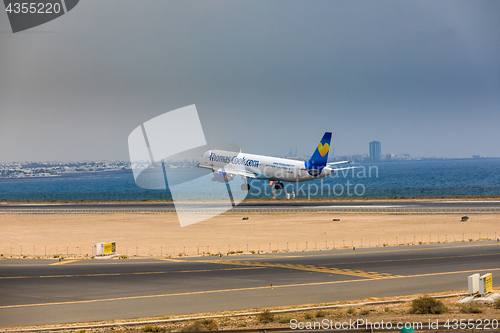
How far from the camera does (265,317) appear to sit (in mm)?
21484

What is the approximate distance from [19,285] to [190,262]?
13.1 metres

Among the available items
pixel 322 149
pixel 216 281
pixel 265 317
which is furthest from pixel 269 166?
pixel 265 317

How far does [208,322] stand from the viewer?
21.0 meters

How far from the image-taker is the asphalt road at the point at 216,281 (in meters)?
25.0

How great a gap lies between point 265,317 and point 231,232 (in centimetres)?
3970

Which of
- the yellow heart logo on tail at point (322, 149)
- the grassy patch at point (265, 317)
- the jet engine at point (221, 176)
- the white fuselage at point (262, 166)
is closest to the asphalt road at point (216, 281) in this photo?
the grassy patch at point (265, 317)

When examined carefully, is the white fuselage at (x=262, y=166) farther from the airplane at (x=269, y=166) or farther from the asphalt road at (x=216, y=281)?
the asphalt road at (x=216, y=281)

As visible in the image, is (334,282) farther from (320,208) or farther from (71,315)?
(320,208)

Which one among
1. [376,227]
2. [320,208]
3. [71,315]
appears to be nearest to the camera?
[71,315]

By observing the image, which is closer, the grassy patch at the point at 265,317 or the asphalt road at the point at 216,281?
the grassy patch at the point at 265,317

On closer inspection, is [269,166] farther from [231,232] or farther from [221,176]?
[231,232]

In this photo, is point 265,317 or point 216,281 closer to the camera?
point 265,317

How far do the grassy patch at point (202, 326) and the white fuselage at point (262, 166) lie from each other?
65.5m

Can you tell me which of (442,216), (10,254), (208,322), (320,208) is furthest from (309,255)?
(320,208)
